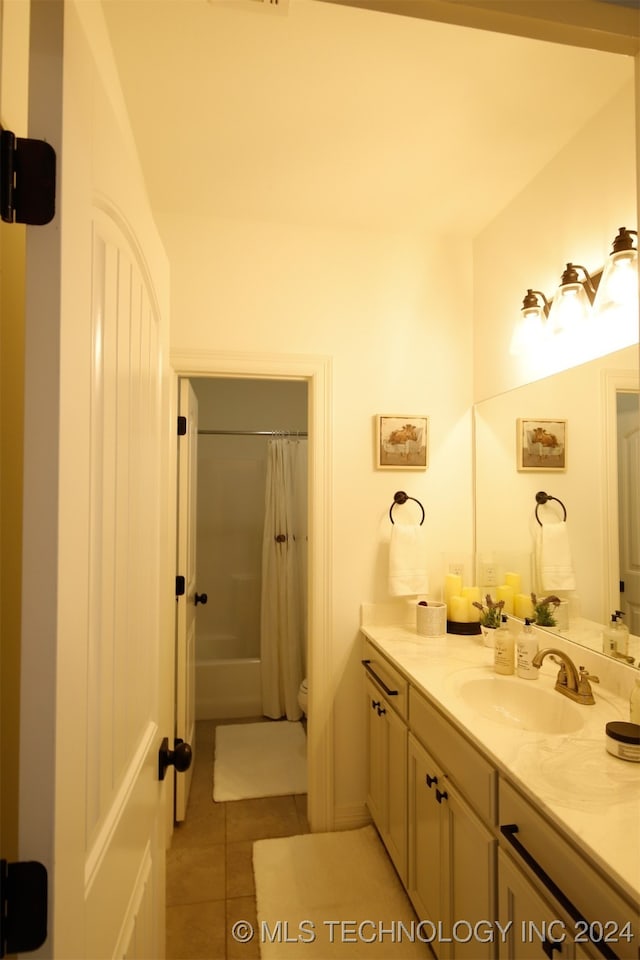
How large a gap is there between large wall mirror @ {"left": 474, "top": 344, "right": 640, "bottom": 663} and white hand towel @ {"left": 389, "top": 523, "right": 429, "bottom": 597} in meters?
0.33

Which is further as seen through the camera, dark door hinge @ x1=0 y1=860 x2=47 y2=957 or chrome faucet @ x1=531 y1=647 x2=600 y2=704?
chrome faucet @ x1=531 y1=647 x2=600 y2=704

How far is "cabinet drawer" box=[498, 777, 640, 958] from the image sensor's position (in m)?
0.79

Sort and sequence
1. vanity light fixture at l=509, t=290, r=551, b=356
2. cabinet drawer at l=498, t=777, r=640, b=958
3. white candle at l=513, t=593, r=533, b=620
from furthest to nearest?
white candle at l=513, t=593, r=533, b=620, vanity light fixture at l=509, t=290, r=551, b=356, cabinet drawer at l=498, t=777, r=640, b=958

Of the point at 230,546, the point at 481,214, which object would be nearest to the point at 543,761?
the point at 481,214

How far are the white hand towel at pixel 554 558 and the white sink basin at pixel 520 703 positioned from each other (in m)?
0.39

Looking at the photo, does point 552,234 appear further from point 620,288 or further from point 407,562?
point 407,562

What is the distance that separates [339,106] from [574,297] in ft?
3.25

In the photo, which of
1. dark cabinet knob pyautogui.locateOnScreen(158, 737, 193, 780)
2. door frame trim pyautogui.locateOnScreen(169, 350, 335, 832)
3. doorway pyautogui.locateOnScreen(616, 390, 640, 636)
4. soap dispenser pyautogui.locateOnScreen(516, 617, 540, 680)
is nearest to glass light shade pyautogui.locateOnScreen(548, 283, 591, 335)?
doorway pyautogui.locateOnScreen(616, 390, 640, 636)

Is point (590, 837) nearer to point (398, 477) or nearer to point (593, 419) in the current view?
point (593, 419)

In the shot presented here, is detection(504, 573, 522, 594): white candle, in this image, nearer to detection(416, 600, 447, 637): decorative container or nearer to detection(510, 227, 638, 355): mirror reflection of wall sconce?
detection(416, 600, 447, 637): decorative container

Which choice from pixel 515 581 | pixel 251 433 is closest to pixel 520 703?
pixel 515 581

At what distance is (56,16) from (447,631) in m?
2.14

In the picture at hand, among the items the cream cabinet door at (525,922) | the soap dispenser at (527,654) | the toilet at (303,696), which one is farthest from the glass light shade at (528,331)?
the toilet at (303,696)

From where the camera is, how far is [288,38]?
4.28 feet
